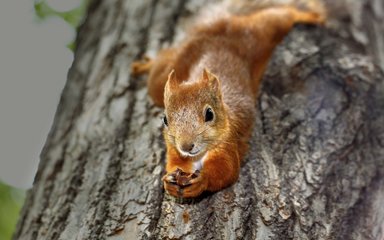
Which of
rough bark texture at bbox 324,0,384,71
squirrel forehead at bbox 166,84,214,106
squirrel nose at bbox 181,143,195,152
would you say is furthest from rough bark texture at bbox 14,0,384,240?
squirrel forehead at bbox 166,84,214,106

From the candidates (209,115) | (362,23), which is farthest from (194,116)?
(362,23)

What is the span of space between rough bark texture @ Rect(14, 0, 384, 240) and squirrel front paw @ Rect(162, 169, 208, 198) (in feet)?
0.14

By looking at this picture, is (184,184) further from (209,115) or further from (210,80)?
(210,80)

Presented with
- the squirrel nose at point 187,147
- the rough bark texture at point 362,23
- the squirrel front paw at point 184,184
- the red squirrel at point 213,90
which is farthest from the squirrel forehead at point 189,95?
the rough bark texture at point 362,23

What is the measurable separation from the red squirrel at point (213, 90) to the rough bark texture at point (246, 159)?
0.08m

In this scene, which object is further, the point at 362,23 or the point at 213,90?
the point at 362,23

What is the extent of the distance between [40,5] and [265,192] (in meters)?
2.27

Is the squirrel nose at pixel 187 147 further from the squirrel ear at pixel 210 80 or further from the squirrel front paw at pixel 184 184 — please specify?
the squirrel ear at pixel 210 80

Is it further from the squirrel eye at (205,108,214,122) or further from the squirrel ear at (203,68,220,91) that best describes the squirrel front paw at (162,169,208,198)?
the squirrel ear at (203,68,220,91)

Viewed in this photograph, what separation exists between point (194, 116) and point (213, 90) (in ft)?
0.66

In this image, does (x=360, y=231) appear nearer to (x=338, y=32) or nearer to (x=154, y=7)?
(x=338, y=32)

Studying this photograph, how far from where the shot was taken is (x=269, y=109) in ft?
10.0

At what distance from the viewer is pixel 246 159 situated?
9.07 ft

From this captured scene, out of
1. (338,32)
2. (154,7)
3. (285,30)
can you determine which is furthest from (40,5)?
(338,32)
